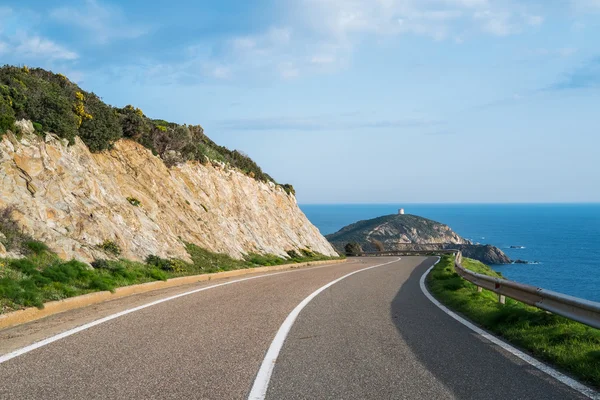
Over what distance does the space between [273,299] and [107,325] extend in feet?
14.4

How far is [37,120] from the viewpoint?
16328 millimetres

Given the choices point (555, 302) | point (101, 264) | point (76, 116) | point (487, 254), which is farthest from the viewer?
point (487, 254)

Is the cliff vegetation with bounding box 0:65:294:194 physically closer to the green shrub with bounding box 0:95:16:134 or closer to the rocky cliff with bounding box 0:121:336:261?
the green shrub with bounding box 0:95:16:134

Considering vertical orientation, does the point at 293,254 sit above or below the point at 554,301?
below

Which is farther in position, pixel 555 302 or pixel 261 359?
pixel 555 302

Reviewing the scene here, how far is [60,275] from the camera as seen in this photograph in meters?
11.3

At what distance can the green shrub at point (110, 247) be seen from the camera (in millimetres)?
15172

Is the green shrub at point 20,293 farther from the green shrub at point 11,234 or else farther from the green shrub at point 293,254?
the green shrub at point 293,254

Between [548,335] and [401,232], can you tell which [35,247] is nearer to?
[548,335]

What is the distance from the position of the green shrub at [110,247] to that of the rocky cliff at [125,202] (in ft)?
0.52

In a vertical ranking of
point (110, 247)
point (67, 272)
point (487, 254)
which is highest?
point (110, 247)

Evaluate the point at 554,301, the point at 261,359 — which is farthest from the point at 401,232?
the point at 261,359

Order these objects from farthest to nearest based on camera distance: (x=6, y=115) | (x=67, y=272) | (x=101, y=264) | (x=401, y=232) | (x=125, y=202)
Result: (x=401, y=232)
(x=125, y=202)
(x=6, y=115)
(x=101, y=264)
(x=67, y=272)

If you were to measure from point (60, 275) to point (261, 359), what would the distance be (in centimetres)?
713
